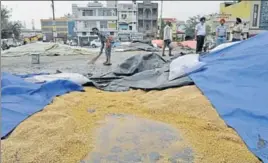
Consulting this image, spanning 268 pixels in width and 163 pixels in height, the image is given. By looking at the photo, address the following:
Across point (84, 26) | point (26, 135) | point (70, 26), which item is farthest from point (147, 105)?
point (70, 26)

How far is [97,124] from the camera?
262 centimetres

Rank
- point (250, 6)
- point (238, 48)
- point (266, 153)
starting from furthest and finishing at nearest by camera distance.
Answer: point (250, 6) → point (238, 48) → point (266, 153)

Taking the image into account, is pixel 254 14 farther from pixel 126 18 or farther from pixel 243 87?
pixel 126 18

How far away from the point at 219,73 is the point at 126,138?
6.02 ft

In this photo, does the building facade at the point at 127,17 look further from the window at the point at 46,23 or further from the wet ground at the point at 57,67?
the wet ground at the point at 57,67

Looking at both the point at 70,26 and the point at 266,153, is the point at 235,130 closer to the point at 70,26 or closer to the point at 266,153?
the point at 266,153

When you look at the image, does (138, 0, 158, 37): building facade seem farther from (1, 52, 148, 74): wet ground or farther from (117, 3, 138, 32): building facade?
(1, 52, 148, 74): wet ground

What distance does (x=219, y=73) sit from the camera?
142 inches

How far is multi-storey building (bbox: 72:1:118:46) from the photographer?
40.5m

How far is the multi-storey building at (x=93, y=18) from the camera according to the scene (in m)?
40.5

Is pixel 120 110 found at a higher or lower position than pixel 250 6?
lower

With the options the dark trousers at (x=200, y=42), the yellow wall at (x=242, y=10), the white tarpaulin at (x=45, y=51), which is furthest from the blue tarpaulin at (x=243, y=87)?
the yellow wall at (x=242, y=10)

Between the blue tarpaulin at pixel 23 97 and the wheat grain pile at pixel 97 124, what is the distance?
4.1 inches

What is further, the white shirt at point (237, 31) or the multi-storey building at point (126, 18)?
the multi-storey building at point (126, 18)
